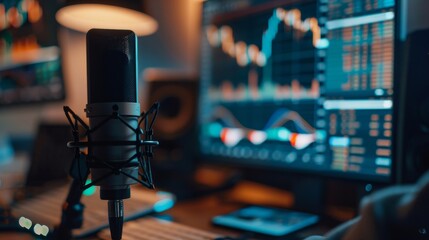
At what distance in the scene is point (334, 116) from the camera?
0.69 metres

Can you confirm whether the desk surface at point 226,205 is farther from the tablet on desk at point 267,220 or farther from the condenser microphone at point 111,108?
the condenser microphone at point 111,108

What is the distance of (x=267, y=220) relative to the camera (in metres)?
0.66

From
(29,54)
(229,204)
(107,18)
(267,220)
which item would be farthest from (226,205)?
(29,54)

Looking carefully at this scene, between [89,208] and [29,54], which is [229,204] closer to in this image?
[89,208]

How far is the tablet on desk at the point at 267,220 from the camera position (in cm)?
61

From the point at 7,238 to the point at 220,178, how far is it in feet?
1.63

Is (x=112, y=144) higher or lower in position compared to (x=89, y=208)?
higher

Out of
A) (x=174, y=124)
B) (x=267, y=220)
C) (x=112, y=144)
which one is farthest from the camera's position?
(x=174, y=124)

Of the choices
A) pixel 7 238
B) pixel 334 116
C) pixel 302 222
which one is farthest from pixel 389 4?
pixel 7 238

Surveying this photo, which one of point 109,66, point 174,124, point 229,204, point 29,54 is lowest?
point 229,204

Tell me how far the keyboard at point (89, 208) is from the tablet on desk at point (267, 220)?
0.38 feet

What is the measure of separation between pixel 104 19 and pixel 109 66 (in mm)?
654

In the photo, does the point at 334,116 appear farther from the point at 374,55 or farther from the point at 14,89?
the point at 14,89

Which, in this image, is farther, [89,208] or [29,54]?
[29,54]
